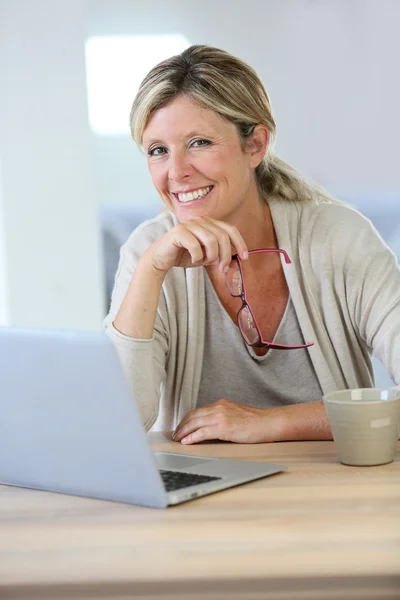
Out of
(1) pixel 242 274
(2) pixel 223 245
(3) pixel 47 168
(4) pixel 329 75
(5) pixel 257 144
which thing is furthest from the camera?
(3) pixel 47 168

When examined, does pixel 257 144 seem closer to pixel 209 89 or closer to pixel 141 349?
pixel 209 89

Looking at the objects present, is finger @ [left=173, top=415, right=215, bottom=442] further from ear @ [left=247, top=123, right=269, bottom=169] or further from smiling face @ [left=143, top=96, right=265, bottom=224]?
ear @ [left=247, top=123, right=269, bottom=169]

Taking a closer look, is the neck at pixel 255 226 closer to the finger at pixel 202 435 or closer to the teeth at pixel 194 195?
the teeth at pixel 194 195

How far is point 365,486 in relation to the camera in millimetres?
1044

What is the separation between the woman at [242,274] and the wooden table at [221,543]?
597 millimetres

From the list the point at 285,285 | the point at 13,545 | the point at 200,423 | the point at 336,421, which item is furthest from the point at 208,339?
the point at 13,545

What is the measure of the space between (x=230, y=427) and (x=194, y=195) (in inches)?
22.1

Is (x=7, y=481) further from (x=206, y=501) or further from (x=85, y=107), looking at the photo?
(x=85, y=107)

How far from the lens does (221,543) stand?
85 centimetres

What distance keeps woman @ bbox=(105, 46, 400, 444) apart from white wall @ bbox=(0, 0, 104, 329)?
201 centimetres

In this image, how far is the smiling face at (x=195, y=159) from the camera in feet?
5.57

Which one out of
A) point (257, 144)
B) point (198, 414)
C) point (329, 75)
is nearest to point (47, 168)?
point (329, 75)

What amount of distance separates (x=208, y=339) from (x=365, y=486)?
0.79 m

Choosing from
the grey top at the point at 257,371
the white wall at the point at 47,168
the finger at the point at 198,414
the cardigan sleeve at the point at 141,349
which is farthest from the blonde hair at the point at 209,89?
the white wall at the point at 47,168
